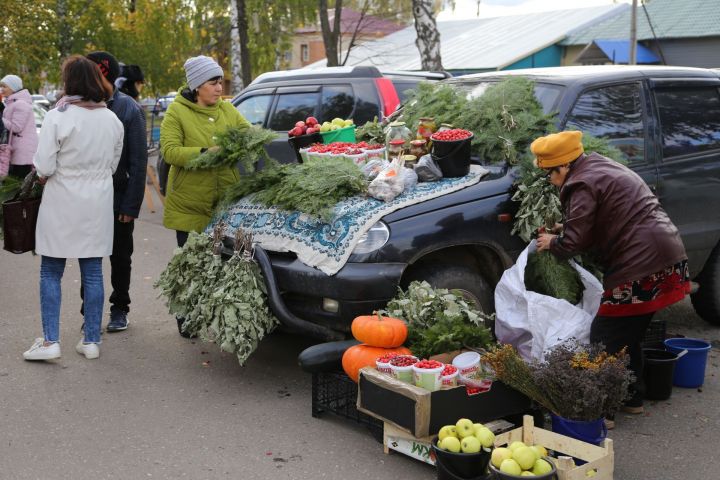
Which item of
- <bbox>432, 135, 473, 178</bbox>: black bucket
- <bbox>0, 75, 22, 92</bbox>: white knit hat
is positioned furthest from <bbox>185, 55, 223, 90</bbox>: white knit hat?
<bbox>0, 75, 22, 92</bbox>: white knit hat

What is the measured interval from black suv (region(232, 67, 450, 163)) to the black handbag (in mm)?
3433

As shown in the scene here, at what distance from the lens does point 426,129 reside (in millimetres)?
6121

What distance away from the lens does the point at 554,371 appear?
4.27 metres

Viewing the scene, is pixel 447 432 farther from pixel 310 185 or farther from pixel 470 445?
pixel 310 185

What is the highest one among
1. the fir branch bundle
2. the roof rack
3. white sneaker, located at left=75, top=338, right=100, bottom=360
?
the roof rack

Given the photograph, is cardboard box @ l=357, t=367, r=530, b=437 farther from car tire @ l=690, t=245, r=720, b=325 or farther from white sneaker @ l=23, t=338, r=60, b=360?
car tire @ l=690, t=245, r=720, b=325

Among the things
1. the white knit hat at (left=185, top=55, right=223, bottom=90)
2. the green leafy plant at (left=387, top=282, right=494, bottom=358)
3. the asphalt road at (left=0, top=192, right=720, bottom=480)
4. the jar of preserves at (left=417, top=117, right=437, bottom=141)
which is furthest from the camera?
the white knit hat at (left=185, top=55, right=223, bottom=90)

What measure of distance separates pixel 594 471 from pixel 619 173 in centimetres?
180

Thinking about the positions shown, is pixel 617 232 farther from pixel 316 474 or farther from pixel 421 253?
pixel 316 474

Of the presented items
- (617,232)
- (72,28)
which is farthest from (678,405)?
(72,28)

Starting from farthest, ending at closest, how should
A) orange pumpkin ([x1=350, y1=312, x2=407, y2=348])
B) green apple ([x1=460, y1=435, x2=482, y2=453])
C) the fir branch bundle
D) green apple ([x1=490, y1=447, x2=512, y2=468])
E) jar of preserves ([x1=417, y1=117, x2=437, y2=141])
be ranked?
1. jar of preserves ([x1=417, y1=117, x2=437, y2=141])
2. the fir branch bundle
3. orange pumpkin ([x1=350, y1=312, x2=407, y2=348])
4. green apple ([x1=460, y1=435, x2=482, y2=453])
5. green apple ([x1=490, y1=447, x2=512, y2=468])

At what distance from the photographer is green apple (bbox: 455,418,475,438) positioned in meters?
4.02

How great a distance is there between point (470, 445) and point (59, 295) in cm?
344

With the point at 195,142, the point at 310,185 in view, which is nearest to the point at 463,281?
the point at 310,185
